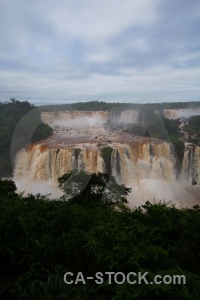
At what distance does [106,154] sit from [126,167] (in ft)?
6.50

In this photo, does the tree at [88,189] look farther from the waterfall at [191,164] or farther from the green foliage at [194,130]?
the green foliage at [194,130]

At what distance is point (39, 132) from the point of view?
28172mm

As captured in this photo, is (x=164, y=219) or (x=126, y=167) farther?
(x=126, y=167)

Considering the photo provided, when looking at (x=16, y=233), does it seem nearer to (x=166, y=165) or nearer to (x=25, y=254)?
(x=25, y=254)

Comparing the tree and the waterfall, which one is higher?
the tree

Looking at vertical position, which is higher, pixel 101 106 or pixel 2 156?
pixel 101 106

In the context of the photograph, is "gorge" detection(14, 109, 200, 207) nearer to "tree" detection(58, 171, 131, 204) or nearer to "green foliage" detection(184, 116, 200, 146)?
"green foliage" detection(184, 116, 200, 146)

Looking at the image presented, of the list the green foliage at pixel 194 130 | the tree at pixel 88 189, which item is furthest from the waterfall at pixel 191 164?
the tree at pixel 88 189

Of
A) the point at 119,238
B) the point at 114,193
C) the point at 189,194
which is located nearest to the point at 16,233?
the point at 119,238

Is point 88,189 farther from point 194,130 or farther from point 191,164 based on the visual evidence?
point 194,130

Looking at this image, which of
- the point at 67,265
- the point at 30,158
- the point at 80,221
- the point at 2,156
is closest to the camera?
the point at 67,265

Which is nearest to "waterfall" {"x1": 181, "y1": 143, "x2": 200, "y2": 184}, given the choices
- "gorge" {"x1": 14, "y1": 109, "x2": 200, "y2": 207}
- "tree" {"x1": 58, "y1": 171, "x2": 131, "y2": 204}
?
"gorge" {"x1": 14, "y1": 109, "x2": 200, "y2": 207}

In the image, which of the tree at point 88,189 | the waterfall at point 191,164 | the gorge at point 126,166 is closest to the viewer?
the tree at point 88,189

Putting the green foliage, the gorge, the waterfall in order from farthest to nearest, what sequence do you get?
the green foliage < the waterfall < the gorge
